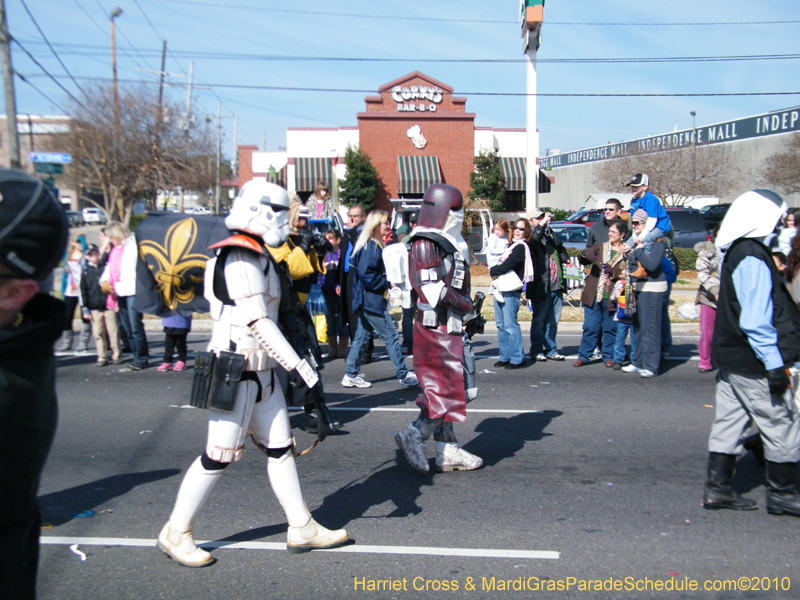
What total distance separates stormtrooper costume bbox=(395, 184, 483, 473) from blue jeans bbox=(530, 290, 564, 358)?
4.39 meters

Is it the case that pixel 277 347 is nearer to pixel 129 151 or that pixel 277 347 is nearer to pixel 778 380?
pixel 778 380

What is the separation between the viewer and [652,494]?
4551 mm

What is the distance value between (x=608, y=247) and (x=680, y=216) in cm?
1634

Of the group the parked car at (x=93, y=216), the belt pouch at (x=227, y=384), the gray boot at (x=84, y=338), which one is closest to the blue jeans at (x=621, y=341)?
the belt pouch at (x=227, y=384)

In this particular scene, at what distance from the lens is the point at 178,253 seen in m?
4.74

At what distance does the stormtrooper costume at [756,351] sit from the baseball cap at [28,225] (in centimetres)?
370

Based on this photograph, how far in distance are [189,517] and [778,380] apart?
11.1 feet

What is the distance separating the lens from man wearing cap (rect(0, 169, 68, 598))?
172 cm

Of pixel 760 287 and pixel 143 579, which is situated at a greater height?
pixel 760 287

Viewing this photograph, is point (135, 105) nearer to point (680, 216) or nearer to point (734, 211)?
point (680, 216)

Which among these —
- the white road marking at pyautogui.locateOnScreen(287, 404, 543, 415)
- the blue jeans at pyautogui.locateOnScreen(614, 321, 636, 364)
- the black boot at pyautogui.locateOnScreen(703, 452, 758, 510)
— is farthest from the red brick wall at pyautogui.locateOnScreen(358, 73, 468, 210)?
the black boot at pyautogui.locateOnScreen(703, 452, 758, 510)

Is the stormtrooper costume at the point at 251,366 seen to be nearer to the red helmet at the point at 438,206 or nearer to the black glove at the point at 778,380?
the red helmet at the point at 438,206

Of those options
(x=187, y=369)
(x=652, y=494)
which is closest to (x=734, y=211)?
(x=652, y=494)

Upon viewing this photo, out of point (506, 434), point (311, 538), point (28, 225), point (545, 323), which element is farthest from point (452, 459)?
point (545, 323)
